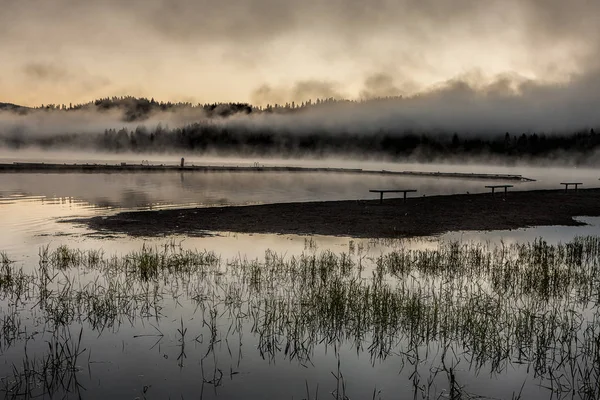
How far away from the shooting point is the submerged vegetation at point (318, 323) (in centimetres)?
989

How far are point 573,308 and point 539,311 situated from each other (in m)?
1.36

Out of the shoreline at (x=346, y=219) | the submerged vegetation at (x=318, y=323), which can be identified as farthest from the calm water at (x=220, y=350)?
the shoreline at (x=346, y=219)

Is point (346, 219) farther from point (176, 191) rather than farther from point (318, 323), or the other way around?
point (176, 191)

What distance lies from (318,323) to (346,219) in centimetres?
2508

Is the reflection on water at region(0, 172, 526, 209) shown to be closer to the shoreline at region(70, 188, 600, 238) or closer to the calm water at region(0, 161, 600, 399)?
→ the shoreline at region(70, 188, 600, 238)

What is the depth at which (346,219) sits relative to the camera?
37719 mm

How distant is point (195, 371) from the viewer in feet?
33.3

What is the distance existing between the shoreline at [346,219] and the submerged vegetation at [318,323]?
10937 mm

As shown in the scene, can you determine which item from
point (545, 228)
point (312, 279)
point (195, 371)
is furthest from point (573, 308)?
point (545, 228)

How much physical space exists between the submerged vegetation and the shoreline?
10.9 m

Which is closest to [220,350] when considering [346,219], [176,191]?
[346,219]

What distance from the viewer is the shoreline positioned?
31.9 meters

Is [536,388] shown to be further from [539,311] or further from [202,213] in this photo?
[202,213]

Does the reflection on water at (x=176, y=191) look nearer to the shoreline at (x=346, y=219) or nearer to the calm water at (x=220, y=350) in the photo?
the shoreline at (x=346, y=219)
